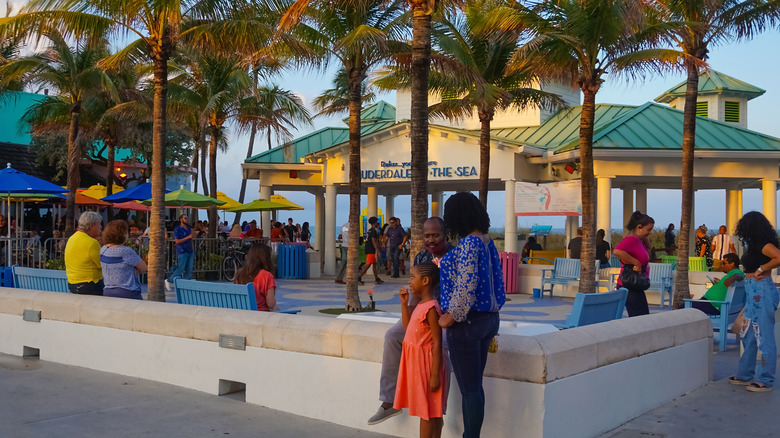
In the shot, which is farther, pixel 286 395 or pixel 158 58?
pixel 158 58

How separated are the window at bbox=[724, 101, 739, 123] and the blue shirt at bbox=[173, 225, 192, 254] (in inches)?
786

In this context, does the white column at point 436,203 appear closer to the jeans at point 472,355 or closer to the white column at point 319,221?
the white column at point 319,221

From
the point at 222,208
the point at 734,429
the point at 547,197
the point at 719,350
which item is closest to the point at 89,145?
the point at 222,208

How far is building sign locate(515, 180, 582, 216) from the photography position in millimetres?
19656

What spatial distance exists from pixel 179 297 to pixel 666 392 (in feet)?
16.9

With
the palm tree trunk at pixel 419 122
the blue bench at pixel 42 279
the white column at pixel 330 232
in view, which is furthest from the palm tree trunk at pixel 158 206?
the white column at pixel 330 232

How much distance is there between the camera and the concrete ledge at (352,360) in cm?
528

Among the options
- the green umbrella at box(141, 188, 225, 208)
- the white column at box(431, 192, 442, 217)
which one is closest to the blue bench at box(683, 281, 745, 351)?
the green umbrella at box(141, 188, 225, 208)

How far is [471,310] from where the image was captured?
15.7 feet

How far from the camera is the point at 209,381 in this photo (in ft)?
23.2

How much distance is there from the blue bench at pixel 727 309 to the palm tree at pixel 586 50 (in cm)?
400

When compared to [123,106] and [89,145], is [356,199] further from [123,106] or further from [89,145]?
[89,145]

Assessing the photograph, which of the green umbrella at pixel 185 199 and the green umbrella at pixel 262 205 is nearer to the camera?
the green umbrella at pixel 185 199

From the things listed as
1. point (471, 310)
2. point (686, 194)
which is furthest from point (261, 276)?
point (686, 194)
